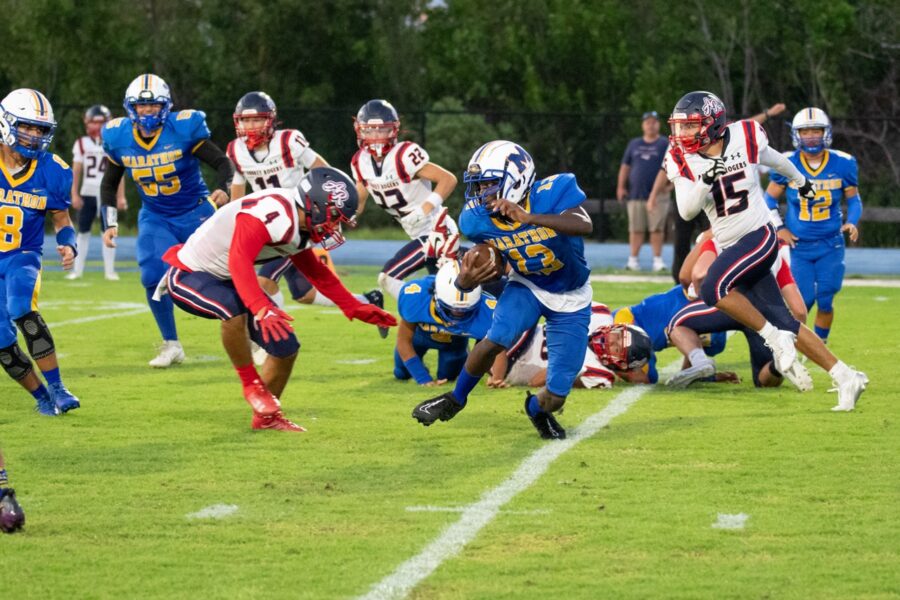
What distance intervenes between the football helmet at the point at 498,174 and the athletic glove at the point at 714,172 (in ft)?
4.76

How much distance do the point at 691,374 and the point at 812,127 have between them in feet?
8.76

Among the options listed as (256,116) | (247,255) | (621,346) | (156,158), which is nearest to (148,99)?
(156,158)

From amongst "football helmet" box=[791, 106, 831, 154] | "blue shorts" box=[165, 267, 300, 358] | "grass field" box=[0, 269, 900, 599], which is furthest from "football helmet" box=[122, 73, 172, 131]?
"football helmet" box=[791, 106, 831, 154]

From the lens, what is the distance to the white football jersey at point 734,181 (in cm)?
813

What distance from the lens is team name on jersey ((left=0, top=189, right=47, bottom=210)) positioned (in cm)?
797

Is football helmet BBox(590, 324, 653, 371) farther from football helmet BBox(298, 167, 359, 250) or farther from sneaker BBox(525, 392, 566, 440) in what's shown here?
football helmet BBox(298, 167, 359, 250)

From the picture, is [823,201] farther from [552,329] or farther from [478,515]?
[478,515]

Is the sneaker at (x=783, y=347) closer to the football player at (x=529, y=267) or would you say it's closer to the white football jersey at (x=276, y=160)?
the football player at (x=529, y=267)

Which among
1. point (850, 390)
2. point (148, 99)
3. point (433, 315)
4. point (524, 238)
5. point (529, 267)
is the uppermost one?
point (148, 99)

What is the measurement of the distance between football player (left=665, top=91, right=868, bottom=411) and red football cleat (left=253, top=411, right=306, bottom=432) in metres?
2.33

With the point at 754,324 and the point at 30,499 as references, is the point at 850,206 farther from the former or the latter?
the point at 30,499

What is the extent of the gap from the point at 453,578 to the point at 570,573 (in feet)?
1.23

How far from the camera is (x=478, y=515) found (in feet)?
18.3

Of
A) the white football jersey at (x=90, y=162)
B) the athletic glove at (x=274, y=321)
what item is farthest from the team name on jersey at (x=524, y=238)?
the white football jersey at (x=90, y=162)
